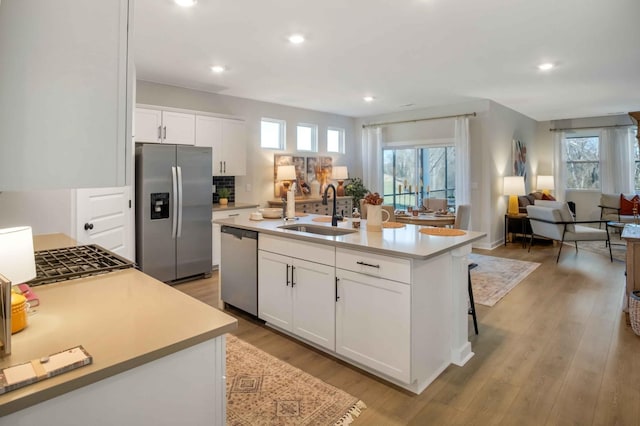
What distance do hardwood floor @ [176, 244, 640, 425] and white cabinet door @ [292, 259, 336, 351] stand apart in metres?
0.15

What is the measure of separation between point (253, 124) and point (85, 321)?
202 inches

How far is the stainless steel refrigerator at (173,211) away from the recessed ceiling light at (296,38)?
6.35 feet

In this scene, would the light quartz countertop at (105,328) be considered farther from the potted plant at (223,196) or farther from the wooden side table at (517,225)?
the wooden side table at (517,225)

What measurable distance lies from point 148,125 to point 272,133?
2.28 m

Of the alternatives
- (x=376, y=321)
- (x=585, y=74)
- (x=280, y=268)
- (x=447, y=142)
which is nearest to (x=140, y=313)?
(x=376, y=321)

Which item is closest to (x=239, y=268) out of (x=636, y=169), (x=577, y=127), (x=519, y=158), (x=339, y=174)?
(x=339, y=174)

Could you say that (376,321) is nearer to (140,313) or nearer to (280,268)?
(280,268)

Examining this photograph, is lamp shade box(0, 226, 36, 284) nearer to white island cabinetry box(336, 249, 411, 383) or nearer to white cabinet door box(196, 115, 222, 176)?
white island cabinetry box(336, 249, 411, 383)

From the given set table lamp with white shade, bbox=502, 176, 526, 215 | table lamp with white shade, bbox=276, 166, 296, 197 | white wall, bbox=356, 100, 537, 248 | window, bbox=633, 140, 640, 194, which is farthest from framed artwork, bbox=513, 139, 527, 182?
table lamp with white shade, bbox=276, 166, 296, 197

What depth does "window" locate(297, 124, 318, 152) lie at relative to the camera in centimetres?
689

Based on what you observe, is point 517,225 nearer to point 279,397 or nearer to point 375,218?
point 375,218

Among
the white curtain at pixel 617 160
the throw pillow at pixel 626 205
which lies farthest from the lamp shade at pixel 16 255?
the white curtain at pixel 617 160

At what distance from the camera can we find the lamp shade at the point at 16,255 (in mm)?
1188

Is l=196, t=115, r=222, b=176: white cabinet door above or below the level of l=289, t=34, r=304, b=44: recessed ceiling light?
below
